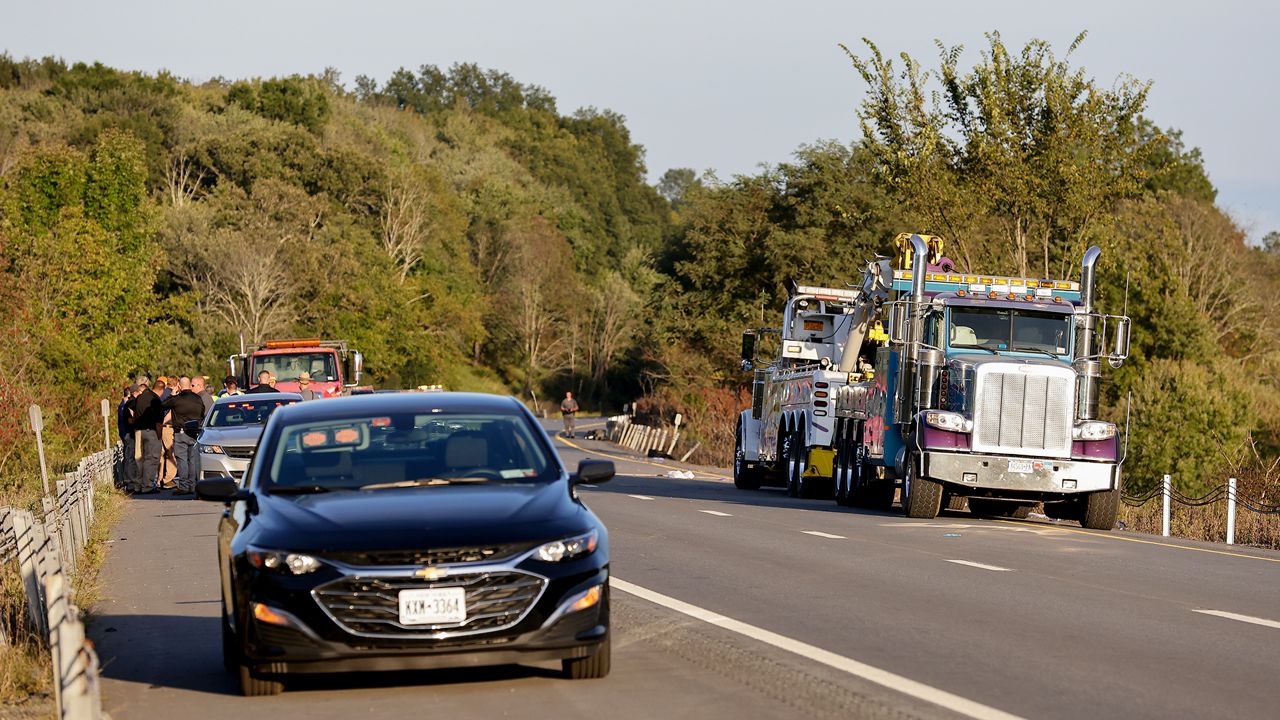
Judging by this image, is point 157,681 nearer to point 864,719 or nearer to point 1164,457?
point 864,719

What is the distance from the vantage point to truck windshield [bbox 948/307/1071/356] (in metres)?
22.9

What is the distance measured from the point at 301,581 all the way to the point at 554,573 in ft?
3.88

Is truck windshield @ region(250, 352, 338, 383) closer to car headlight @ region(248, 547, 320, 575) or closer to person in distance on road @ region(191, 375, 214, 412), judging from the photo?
person in distance on road @ region(191, 375, 214, 412)

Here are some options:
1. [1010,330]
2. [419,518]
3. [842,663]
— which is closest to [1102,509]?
[1010,330]

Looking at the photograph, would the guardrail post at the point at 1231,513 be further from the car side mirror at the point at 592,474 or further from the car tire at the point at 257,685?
the car tire at the point at 257,685

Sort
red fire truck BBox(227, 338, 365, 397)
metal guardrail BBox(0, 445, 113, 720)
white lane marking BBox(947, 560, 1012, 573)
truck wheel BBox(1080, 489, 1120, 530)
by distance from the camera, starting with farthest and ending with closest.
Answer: red fire truck BBox(227, 338, 365, 397) < truck wheel BBox(1080, 489, 1120, 530) < white lane marking BBox(947, 560, 1012, 573) < metal guardrail BBox(0, 445, 113, 720)

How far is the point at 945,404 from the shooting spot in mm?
22703

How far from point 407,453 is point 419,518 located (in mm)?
1134

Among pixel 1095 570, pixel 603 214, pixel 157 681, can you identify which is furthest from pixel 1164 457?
pixel 603 214

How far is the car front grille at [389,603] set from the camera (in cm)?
805

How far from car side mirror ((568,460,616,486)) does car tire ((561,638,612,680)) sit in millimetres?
981

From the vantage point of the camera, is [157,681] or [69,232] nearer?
[157,681]

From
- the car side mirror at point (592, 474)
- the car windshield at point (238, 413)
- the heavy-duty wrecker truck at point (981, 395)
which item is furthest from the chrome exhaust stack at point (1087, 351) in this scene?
the car side mirror at point (592, 474)

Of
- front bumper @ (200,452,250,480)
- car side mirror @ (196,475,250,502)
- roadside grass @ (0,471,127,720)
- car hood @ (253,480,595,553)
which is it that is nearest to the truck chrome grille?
front bumper @ (200,452,250,480)
